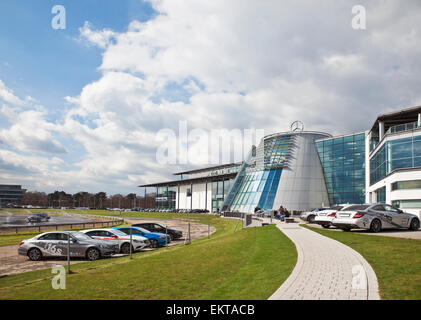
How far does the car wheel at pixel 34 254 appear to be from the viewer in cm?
1530

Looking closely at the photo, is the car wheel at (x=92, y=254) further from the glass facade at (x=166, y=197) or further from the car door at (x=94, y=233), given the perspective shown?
the glass facade at (x=166, y=197)

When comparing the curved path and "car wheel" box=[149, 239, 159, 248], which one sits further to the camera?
"car wheel" box=[149, 239, 159, 248]

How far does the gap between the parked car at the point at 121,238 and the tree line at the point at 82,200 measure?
146 meters

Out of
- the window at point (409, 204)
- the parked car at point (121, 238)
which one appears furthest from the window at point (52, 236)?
the window at point (409, 204)

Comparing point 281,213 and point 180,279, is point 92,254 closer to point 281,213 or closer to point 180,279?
point 180,279

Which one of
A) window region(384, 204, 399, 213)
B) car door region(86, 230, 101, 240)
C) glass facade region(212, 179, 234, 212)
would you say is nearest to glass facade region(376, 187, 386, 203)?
window region(384, 204, 399, 213)

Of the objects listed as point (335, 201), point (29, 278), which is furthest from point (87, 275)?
point (335, 201)

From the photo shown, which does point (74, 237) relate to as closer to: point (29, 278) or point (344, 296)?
point (29, 278)

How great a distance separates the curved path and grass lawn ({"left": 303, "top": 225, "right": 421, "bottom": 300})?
0.21 m

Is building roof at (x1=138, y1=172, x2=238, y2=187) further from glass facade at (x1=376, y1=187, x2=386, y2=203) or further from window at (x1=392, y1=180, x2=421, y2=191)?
window at (x1=392, y1=180, x2=421, y2=191)

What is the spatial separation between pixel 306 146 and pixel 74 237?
49.4 meters

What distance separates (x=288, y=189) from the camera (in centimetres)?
5250

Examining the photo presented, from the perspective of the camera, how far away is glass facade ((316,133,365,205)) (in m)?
50.8
